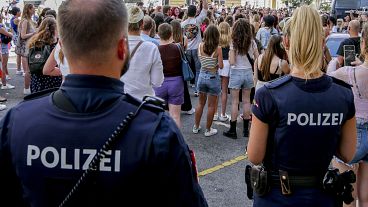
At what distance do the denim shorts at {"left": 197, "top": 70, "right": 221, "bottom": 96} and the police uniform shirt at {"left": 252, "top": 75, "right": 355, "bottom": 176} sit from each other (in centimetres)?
442

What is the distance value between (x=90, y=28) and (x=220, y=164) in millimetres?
4640

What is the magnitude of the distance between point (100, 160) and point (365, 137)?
8.45ft

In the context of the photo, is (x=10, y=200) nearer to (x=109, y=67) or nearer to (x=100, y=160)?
(x=100, y=160)

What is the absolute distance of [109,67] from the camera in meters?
1.51

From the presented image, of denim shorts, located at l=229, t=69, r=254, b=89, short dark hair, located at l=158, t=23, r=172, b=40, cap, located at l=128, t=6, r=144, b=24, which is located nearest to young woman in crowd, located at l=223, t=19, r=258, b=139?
denim shorts, located at l=229, t=69, r=254, b=89

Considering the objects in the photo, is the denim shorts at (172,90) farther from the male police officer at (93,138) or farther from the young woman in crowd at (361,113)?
the male police officer at (93,138)

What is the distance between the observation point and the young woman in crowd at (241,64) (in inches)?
265

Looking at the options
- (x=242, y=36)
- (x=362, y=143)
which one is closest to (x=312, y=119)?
(x=362, y=143)

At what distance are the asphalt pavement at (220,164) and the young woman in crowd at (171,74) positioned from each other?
0.79 m

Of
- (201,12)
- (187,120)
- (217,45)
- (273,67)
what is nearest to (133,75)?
(273,67)

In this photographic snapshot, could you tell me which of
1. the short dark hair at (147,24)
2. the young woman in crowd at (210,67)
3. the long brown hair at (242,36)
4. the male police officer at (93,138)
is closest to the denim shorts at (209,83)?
the young woman in crowd at (210,67)

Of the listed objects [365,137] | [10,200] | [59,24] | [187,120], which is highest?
[59,24]

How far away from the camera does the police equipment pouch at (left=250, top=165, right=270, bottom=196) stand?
2521mm

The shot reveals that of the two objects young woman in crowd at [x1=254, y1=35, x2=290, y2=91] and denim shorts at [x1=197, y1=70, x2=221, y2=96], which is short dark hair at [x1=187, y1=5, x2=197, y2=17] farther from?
young woman in crowd at [x1=254, y1=35, x2=290, y2=91]
